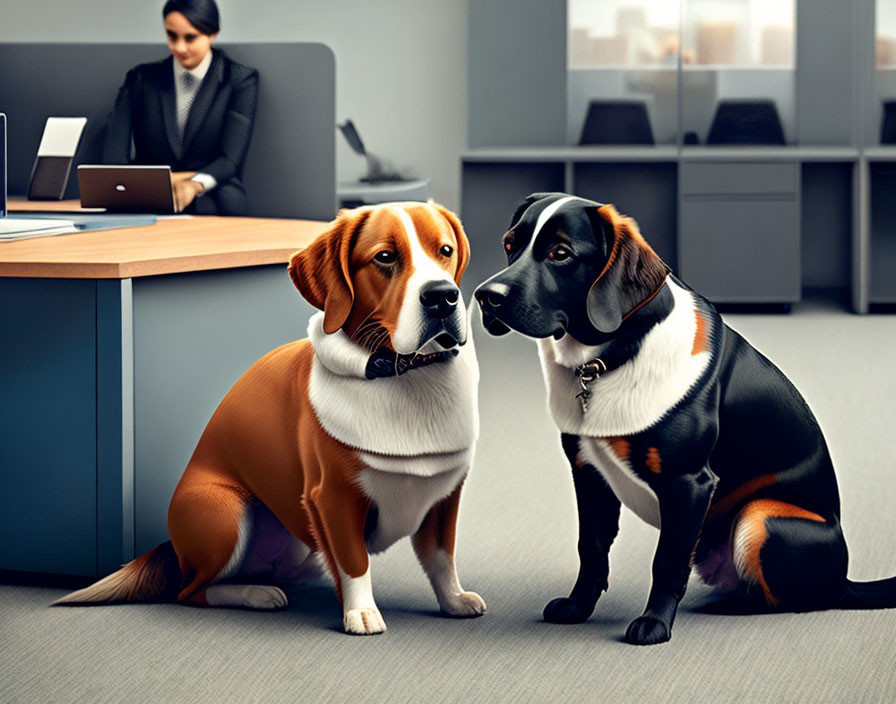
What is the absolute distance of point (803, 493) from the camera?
5.58 feet

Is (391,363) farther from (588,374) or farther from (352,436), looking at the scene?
(588,374)

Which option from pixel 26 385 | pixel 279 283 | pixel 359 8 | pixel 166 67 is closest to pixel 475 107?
pixel 359 8

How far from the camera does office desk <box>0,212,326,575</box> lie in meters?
1.91

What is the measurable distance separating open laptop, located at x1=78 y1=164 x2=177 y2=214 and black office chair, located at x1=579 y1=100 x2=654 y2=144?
11.5 ft

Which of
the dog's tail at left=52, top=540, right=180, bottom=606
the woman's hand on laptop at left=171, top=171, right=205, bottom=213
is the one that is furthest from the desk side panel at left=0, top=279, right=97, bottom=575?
the woman's hand on laptop at left=171, top=171, right=205, bottom=213

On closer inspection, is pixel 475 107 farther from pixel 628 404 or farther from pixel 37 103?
pixel 628 404

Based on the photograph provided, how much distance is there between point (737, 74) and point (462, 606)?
4804 mm

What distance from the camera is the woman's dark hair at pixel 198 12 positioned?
3.42 metres

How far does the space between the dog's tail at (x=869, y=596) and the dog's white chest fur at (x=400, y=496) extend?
25.6 inches

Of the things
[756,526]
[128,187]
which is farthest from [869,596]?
[128,187]

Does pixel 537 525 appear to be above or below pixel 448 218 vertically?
below

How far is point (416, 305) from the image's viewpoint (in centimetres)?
154

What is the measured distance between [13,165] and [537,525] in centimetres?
221

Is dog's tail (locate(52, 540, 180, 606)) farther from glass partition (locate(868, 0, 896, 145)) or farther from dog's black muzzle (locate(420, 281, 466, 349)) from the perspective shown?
glass partition (locate(868, 0, 896, 145))
